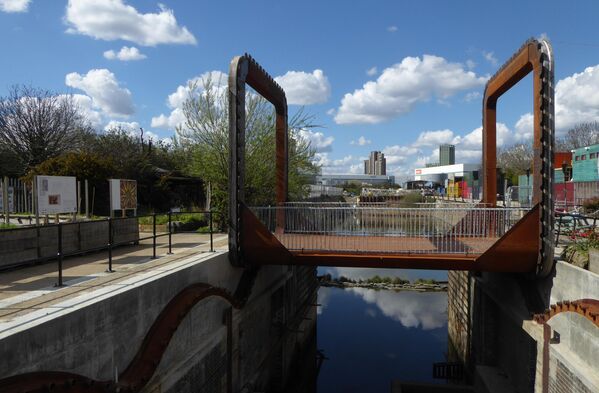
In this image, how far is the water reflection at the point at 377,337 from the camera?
58.9 feet

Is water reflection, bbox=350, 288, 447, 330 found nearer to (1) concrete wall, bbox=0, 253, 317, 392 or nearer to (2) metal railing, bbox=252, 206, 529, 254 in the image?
(1) concrete wall, bbox=0, 253, 317, 392

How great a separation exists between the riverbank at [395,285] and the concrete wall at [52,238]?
70.2ft

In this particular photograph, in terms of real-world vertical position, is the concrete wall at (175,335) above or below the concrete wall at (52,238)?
below

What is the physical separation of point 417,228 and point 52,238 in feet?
30.7

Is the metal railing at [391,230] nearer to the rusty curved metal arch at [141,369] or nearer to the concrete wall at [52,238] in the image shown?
the rusty curved metal arch at [141,369]

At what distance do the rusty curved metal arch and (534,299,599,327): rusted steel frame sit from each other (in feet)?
22.3

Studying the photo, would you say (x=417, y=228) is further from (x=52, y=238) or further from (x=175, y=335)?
(x=52, y=238)

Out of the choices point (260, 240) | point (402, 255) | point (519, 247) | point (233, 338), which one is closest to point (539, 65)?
point (519, 247)

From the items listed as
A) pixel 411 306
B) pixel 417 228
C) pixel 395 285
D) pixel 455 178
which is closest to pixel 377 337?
pixel 411 306

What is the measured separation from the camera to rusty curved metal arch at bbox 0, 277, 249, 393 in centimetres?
467

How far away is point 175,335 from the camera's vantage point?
313 inches

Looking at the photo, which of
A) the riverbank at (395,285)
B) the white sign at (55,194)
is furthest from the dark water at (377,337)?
the white sign at (55,194)

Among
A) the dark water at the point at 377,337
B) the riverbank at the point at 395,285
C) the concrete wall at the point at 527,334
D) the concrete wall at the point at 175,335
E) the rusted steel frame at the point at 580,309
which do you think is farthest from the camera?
the riverbank at the point at 395,285

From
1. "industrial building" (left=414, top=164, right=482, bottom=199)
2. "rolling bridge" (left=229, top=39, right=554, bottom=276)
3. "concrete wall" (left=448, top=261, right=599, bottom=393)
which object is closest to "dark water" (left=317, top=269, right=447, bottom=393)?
"concrete wall" (left=448, top=261, right=599, bottom=393)
